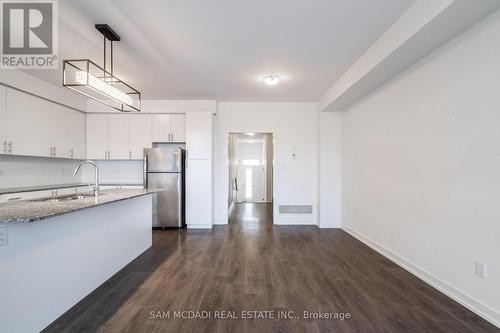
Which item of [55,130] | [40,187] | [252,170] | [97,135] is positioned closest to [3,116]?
[55,130]

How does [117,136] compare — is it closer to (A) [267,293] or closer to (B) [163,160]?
(B) [163,160]

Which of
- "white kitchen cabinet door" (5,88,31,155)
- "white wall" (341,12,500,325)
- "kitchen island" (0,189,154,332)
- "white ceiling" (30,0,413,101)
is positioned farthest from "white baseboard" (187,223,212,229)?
"white wall" (341,12,500,325)

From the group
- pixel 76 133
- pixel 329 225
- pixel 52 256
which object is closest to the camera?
pixel 52 256

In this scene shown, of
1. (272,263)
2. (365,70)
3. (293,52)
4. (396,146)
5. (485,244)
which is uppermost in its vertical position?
(293,52)

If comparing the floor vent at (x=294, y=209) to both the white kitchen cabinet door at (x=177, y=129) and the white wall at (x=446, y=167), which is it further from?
the white kitchen cabinet door at (x=177, y=129)

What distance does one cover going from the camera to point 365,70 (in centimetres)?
292

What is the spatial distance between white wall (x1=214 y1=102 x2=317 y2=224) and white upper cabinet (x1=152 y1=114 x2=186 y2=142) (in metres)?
0.75

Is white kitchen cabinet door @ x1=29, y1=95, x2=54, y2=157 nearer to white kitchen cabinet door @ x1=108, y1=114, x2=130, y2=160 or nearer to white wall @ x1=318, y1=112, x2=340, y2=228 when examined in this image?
white kitchen cabinet door @ x1=108, y1=114, x2=130, y2=160

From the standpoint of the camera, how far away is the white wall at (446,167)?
6.06 feet

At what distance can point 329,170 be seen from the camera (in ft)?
15.8

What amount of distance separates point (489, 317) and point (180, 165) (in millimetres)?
4543

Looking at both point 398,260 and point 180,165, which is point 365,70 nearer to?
point 398,260

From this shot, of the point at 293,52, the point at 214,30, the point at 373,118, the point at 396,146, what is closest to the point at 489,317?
the point at 396,146

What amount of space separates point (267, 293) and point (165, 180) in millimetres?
3177
